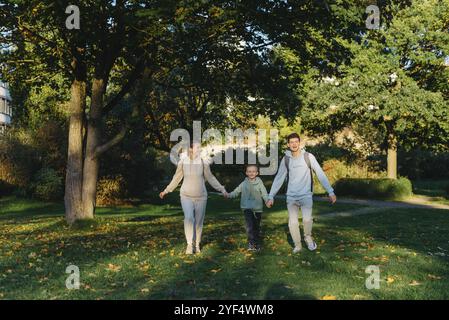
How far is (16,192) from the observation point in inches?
1244

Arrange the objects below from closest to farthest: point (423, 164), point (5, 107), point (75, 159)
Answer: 1. point (75, 159)
2. point (423, 164)
3. point (5, 107)

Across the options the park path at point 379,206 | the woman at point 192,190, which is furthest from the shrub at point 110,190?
the woman at point 192,190

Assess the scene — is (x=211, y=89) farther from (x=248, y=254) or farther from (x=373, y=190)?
(x=373, y=190)

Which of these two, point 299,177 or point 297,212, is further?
point 297,212

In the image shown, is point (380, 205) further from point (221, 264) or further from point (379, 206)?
point (221, 264)

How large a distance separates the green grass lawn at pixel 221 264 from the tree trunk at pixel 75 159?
107 centimetres

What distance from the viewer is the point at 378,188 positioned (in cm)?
2978

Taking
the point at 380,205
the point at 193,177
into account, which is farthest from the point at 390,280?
the point at 380,205

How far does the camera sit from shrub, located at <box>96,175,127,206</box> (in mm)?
31703

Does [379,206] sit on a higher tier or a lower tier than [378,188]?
lower

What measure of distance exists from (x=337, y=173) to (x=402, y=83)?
25.4 feet

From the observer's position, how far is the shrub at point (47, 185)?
100ft

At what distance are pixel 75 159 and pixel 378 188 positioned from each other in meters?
18.4

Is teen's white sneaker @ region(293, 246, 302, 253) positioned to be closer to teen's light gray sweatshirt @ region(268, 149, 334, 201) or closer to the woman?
teen's light gray sweatshirt @ region(268, 149, 334, 201)
